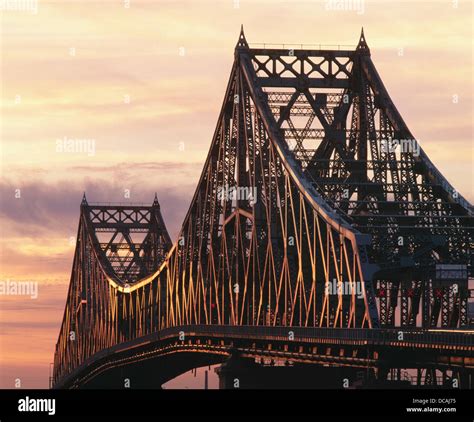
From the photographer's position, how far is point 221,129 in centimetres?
17062

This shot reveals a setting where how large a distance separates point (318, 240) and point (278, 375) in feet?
31.7

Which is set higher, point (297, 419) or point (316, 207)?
point (316, 207)

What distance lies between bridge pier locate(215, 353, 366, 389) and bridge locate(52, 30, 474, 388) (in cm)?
14

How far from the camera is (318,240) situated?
141375mm

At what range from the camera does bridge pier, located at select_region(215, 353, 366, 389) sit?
14188 cm

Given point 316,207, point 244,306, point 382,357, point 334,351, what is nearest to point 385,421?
point 382,357

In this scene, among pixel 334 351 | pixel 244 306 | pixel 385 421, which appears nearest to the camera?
pixel 385 421

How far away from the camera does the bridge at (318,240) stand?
128375mm

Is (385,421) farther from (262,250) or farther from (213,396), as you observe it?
(262,250)

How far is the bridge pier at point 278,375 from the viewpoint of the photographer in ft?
465

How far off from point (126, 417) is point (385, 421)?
11002 mm

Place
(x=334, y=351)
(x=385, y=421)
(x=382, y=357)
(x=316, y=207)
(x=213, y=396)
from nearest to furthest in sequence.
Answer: (x=385, y=421), (x=213, y=396), (x=382, y=357), (x=334, y=351), (x=316, y=207)

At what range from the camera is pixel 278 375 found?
145m

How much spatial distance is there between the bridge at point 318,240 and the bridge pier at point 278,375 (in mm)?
142
